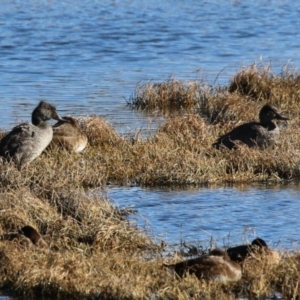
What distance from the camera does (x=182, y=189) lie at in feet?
38.4

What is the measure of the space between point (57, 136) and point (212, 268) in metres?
5.35

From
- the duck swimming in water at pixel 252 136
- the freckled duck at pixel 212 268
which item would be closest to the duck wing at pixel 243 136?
the duck swimming in water at pixel 252 136

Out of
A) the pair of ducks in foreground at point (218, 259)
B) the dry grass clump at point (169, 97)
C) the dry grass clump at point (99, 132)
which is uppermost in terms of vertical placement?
the pair of ducks in foreground at point (218, 259)

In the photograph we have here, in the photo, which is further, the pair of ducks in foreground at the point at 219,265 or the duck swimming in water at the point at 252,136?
the duck swimming in water at the point at 252,136

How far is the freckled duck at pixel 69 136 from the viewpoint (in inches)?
504

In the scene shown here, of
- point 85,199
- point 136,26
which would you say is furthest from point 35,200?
point 136,26

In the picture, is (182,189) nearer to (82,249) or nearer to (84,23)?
(82,249)

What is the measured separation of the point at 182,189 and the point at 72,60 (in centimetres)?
1274

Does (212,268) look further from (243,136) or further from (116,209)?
(243,136)

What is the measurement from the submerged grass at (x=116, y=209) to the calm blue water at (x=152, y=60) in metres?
0.44

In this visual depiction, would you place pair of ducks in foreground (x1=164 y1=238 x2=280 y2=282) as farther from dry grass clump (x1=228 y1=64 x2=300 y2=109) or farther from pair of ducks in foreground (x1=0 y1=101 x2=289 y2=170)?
dry grass clump (x1=228 y1=64 x2=300 y2=109)

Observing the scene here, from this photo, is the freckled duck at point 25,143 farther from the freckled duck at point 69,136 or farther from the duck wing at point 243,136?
the duck wing at point 243,136

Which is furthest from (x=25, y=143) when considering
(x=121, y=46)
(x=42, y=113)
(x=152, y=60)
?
(x=121, y=46)

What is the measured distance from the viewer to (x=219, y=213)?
10.7 m
